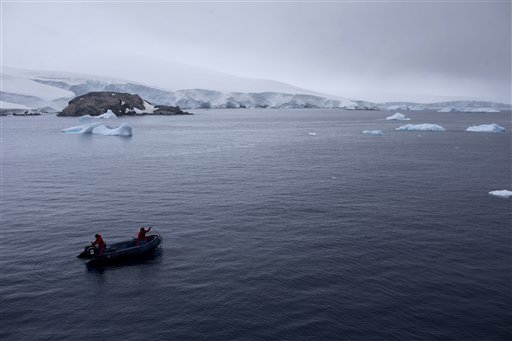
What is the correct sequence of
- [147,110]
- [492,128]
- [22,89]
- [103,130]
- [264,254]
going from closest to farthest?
[264,254] → [103,130] → [492,128] → [147,110] → [22,89]

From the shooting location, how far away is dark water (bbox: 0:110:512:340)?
781 inches

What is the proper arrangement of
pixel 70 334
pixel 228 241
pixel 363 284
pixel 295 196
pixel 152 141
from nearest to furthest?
pixel 70 334, pixel 363 284, pixel 228 241, pixel 295 196, pixel 152 141

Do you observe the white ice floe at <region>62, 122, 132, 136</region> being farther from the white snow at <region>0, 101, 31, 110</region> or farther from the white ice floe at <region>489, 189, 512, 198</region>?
the white snow at <region>0, 101, 31, 110</region>

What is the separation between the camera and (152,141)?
3693 inches

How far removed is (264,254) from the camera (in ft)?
90.9

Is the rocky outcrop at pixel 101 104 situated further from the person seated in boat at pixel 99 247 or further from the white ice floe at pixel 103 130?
the person seated in boat at pixel 99 247

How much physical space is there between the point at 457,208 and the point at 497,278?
15.2 metres

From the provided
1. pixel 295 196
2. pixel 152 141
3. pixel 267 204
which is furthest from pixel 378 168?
pixel 152 141

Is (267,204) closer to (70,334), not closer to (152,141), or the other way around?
(70,334)

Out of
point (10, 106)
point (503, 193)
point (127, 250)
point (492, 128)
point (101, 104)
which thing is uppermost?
point (10, 106)

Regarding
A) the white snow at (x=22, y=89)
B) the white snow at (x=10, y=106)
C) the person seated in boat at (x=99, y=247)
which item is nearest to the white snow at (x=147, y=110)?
the white snow at (x=22, y=89)

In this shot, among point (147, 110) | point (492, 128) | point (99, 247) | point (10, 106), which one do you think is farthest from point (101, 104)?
point (99, 247)

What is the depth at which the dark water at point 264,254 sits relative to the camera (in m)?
19.8

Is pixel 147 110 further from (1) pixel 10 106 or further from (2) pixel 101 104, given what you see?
(1) pixel 10 106
